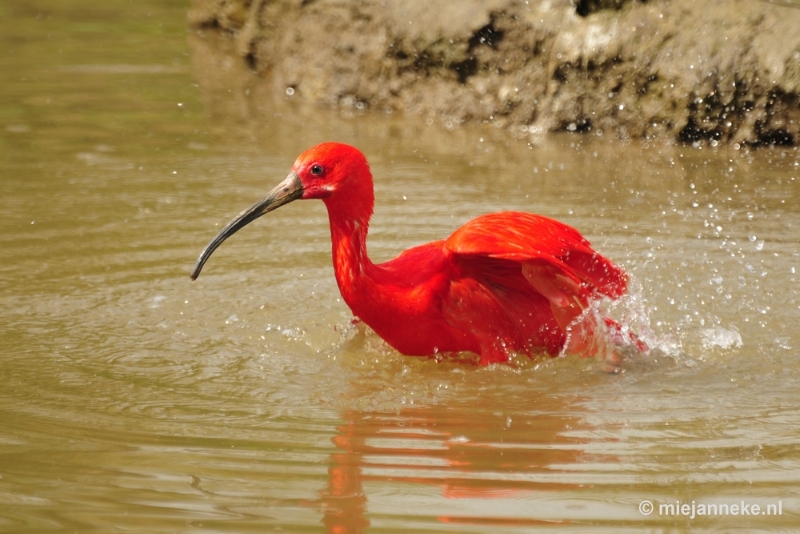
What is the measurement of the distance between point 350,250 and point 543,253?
29.6 inches

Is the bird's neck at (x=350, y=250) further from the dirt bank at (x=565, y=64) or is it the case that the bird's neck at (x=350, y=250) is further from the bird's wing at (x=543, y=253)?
the dirt bank at (x=565, y=64)

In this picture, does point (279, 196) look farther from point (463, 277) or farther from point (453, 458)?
point (453, 458)

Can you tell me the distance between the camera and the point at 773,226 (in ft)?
20.8

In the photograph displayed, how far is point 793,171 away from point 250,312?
12.6 ft

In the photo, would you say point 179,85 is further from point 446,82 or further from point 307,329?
point 307,329

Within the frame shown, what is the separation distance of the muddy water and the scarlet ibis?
0.53 feet

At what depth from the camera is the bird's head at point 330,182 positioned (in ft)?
15.1

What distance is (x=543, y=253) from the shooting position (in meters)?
4.54

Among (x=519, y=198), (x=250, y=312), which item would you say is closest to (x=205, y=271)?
(x=250, y=312)

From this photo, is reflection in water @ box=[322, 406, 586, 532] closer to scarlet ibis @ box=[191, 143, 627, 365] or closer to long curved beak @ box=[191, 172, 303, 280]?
scarlet ibis @ box=[191, 143, 627, 365]

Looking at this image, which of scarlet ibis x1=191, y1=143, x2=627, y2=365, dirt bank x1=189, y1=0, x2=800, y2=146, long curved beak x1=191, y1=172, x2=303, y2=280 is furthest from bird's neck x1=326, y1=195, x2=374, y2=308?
dirt bank x1=189, y1=0, x2=800, y2=146

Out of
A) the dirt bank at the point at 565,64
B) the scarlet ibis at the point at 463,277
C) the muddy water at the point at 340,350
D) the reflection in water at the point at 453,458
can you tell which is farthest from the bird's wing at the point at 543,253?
the dirt bank at the point at 565,64

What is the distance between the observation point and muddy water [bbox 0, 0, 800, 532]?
11.6ft

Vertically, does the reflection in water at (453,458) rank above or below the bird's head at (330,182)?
below
